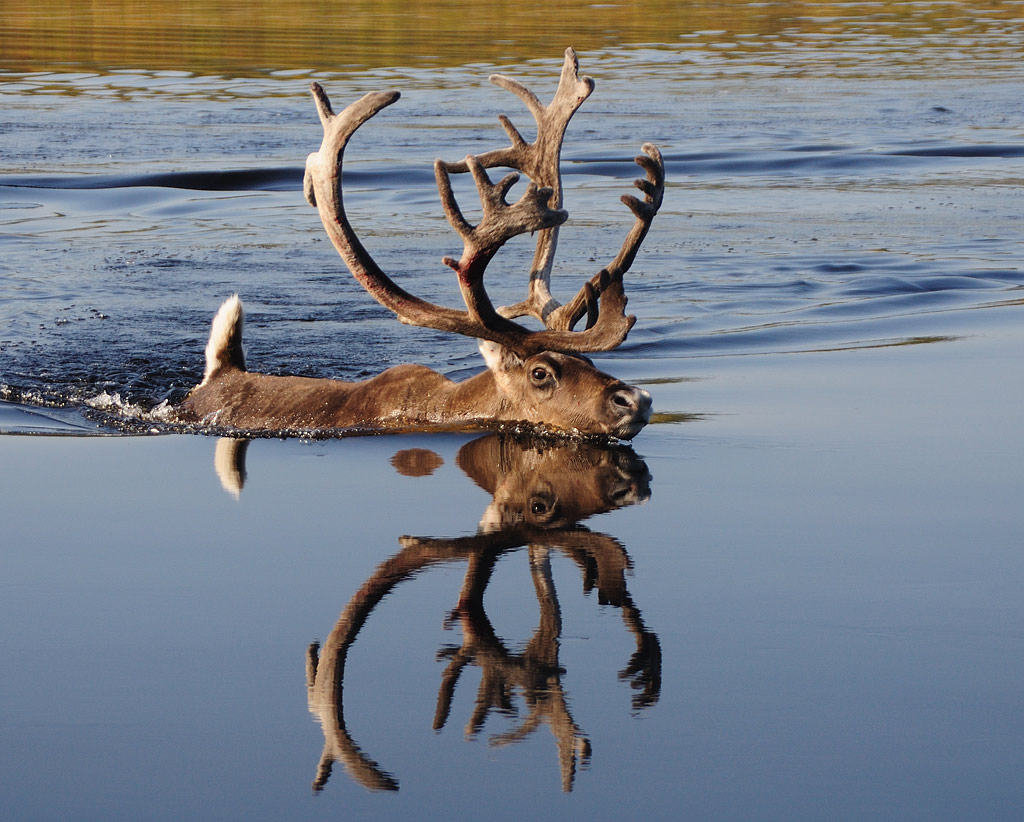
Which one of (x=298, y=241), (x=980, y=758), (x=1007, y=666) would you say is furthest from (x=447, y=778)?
(x=298, y=241)

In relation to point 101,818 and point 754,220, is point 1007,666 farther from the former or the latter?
point 754,220

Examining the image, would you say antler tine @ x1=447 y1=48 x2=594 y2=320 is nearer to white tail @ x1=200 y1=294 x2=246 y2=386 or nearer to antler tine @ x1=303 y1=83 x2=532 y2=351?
antler tine @ x1=303 y1=83 x2=532 y2=351

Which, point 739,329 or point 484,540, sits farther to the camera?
point 739,329

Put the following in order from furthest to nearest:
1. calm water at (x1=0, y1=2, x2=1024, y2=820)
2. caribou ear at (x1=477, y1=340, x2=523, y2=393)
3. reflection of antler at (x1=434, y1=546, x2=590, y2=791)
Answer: caribou ear at (x1=477, y1=340, x2=523, y2=393)
reflection of antler at (x1=434, y1=546, x2=590, y2=791)
calm water at (x1=0, y1=2, x2=1024, y2=820)

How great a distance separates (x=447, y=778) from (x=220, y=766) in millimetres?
457

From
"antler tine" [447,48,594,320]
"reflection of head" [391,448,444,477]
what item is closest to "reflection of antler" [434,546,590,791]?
"reflection of head" [391,448,444,477]

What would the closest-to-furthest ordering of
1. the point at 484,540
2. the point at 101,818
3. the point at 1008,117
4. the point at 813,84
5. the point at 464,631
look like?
1. the point at 101,818
2. the point at 464,631
3. the point at 484,540
4. the point at 1008,117
5. the point at 813,84

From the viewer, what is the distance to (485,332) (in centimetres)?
619

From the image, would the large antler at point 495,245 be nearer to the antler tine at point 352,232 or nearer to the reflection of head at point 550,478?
the antler tine at point 352,232

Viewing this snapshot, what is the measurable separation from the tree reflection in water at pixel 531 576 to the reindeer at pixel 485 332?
196mm

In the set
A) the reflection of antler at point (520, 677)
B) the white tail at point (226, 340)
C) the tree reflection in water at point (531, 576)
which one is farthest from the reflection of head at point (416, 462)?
the reflection of antler at point (520, 677)

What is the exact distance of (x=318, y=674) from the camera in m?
3.75

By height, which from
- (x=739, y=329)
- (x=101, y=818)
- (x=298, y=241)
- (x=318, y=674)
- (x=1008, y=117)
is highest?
(x=1008, y=117)

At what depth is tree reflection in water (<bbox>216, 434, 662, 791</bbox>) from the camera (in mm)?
3472
